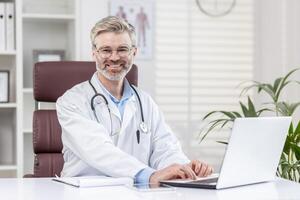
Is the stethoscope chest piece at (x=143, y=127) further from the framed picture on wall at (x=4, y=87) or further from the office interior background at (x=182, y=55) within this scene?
the framed picture on wall at (x=4, y=87)

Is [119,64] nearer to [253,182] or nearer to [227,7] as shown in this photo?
[253,182]

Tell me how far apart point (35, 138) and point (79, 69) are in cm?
41

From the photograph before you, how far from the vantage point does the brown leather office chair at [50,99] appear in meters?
3.14

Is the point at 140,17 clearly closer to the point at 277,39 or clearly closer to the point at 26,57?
the point at 26,57

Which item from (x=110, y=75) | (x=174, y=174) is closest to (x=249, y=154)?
(x=174, y=174)

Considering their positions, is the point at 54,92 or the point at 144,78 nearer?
the point at 54,92

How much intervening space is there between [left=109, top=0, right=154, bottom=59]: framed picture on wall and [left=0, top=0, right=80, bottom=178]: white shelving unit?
312mm

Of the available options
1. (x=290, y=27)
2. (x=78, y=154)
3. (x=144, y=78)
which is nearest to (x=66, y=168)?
(x=78, y=154)

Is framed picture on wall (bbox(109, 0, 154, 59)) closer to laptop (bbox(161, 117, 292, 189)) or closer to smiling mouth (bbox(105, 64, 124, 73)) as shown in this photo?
smiling mouth (bbox(105, 64, 124, 73))

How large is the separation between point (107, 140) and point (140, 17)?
188 cm

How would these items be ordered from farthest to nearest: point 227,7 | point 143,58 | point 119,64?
point 227,7
point 143,58
point 119,64

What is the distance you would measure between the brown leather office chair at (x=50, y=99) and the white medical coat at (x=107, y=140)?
1.93 ft

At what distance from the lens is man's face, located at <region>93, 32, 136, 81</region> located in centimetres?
250

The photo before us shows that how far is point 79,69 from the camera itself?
3.19 metres
